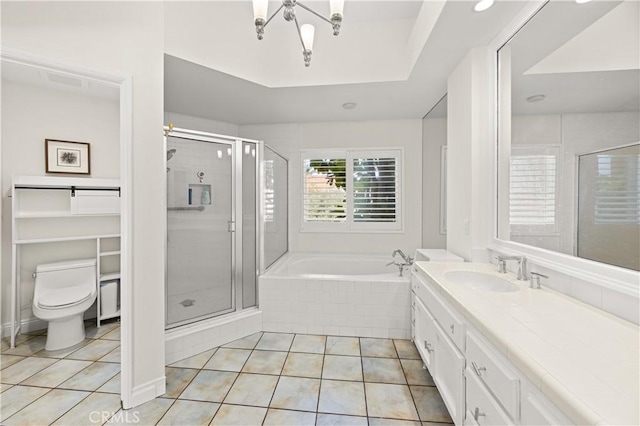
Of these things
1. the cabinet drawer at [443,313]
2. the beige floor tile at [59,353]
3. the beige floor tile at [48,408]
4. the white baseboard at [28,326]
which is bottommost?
the beige floor tile at [48,408]

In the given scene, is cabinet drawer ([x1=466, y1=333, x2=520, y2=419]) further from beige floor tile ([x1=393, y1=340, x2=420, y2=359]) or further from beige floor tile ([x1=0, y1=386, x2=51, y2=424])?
beige floor tile ([x1=0, y1=386, x2=51, y2=424])

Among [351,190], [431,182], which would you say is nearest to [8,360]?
[351,190]

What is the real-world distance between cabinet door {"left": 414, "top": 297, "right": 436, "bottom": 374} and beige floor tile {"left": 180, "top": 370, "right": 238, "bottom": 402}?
1361mm

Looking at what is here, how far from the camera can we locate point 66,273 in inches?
105

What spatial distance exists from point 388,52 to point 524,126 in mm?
1384

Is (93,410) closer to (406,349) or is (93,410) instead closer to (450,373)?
(450,373)

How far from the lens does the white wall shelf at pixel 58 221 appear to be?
8.15 feet

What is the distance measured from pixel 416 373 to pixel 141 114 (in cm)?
263

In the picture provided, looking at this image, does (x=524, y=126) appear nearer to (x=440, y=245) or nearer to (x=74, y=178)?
(x=440, y=245)

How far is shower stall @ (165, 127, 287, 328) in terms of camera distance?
7.94 feet

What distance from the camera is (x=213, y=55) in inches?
91.8

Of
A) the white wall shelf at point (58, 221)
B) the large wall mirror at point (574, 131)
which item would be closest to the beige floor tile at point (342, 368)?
the large wall mirror at point (574, 131)

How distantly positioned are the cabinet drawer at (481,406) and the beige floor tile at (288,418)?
898mm

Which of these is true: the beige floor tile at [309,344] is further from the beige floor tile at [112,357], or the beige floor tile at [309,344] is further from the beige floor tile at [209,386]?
the beige floor tile at [112,357]
